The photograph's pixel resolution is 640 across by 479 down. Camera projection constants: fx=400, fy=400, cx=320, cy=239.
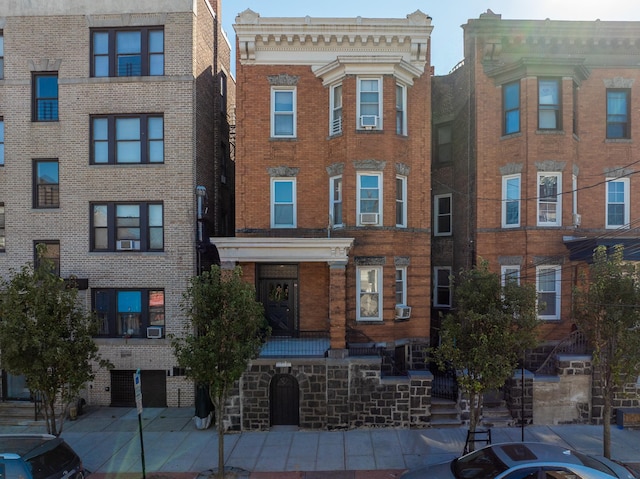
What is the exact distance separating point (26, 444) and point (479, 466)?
29.6ft

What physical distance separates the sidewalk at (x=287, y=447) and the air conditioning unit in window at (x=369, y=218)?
20.8 ft

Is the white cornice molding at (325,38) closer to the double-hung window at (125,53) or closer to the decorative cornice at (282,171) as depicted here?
the double-hung window at (125,53)

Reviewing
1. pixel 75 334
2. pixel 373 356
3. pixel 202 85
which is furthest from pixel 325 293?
pixel 202 85

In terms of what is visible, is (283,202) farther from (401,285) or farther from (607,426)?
(607,426)

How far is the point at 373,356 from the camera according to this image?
12.1m

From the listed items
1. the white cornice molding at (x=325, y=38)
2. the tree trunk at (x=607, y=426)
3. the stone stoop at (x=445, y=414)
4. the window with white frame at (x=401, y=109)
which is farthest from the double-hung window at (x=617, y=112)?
the stone stoop at (x=445, y=414)

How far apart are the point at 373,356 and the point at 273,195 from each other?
6.36 m

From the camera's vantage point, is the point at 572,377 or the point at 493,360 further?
the point at 572,377

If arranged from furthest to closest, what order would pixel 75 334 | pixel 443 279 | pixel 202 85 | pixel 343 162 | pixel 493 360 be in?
pixel 443 279, pixel 202 85, pixel 343 162, pixel 75 334, pixel 493 360

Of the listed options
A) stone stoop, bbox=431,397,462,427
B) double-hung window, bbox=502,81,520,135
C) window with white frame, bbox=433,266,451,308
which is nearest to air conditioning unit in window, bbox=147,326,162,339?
stone stoop, bbox=431,397,462,427

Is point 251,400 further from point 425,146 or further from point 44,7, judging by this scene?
point 44,7

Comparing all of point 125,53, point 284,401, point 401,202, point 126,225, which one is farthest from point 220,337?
point 125,53

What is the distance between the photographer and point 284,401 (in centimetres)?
1223

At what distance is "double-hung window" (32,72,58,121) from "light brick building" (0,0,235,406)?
0.07 metres
